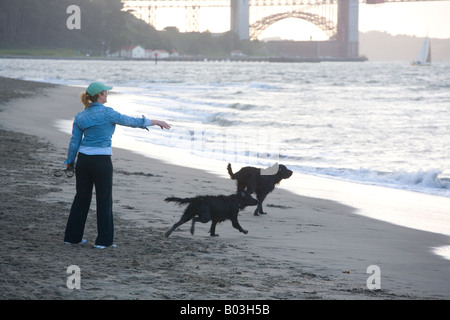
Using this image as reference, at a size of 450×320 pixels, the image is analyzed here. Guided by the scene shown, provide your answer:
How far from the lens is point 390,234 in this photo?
7.58m

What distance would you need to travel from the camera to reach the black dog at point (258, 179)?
7.64m

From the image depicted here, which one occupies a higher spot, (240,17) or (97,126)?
(240,17)

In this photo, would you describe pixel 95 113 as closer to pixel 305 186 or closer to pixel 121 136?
pixel 305 186

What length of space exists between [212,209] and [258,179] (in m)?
1.65

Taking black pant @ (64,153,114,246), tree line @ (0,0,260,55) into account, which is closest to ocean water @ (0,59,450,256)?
black pant @ (64,153,114,246)

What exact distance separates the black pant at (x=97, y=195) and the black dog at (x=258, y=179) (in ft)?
5.54

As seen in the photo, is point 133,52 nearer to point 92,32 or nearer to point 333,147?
point 92,32

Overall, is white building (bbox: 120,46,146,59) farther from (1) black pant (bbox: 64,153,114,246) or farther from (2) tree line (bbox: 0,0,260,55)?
(1) black pant (bbox: 64,153,114,246)

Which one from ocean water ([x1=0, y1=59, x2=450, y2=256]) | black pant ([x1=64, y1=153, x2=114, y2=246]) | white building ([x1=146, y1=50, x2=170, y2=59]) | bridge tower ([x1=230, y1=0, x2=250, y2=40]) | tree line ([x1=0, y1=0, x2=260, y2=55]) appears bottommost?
ocean water ([x1=0, y1=59, x2=450, y2=256])

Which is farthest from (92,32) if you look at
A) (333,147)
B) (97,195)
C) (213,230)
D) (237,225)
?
(97,195)

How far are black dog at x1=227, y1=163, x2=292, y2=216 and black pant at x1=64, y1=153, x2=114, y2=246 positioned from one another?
1.69 metres

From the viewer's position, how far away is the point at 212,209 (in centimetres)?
658

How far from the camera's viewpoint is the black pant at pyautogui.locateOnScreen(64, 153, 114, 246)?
560cm
